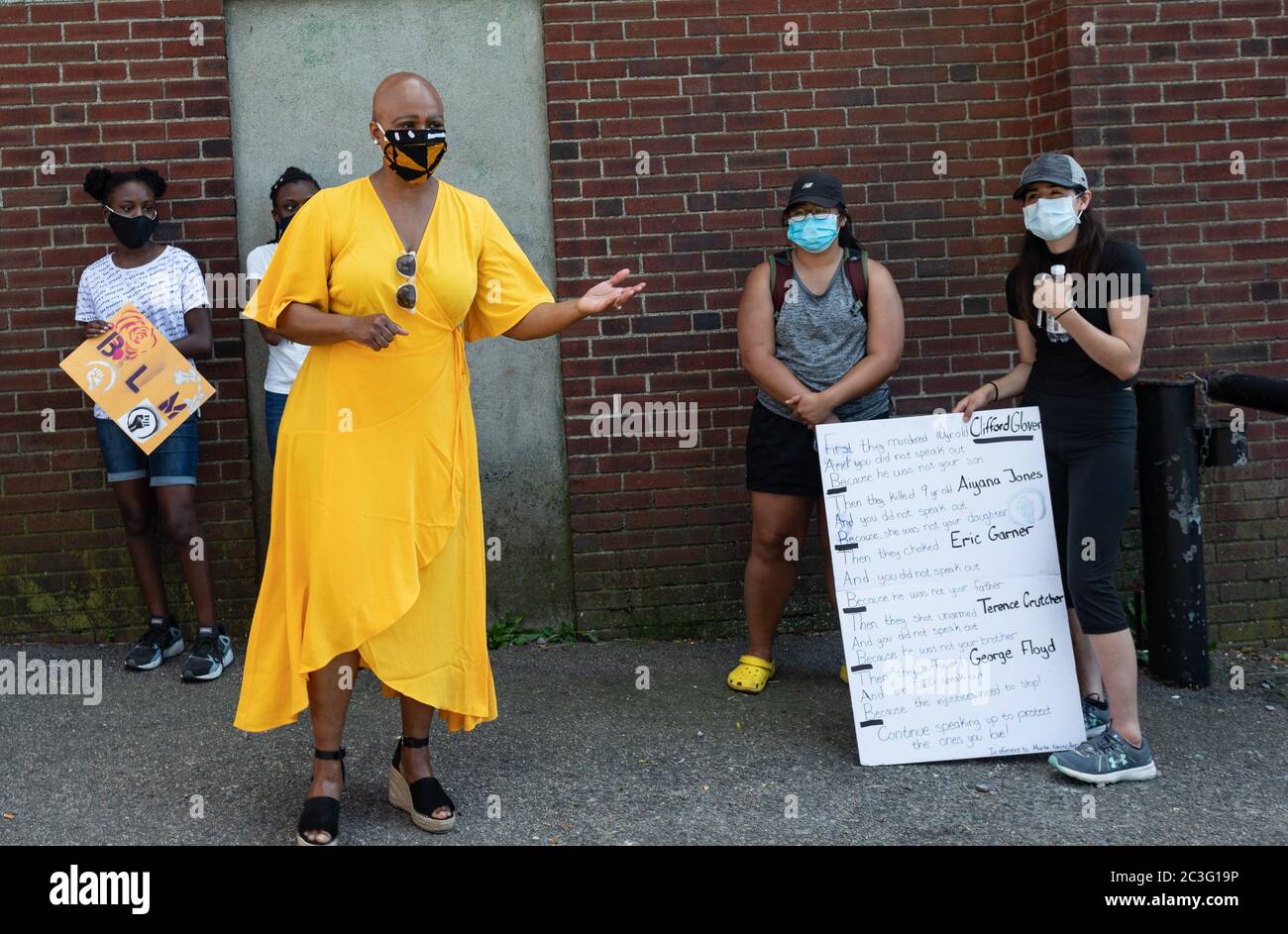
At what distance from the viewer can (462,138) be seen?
262 inches

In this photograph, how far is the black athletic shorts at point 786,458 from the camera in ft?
18.7

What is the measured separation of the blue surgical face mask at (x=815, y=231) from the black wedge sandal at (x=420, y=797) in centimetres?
241

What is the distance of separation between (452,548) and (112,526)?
2890mm

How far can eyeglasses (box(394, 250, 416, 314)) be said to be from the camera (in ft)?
14.0

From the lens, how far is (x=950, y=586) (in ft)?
17.0

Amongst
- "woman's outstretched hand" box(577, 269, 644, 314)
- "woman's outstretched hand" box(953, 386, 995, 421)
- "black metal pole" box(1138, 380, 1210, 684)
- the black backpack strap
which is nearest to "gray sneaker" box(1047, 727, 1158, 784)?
"black metal pole" box(1138, 380, 1210, 684)

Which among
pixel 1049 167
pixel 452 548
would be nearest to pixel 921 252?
pixel 1049 167

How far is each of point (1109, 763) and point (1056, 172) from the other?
2017 millimetres

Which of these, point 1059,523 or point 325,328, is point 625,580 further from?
point 325,328

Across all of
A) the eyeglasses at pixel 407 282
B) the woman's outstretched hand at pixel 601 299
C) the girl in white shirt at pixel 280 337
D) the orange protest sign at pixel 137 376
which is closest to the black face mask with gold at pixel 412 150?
the eyeglasses at pixel 407 282

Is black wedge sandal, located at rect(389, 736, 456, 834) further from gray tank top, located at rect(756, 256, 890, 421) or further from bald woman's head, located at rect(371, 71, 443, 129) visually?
gray tank top, located at rect(756, 256, 890, 421)

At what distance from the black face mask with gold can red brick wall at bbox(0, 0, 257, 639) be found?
2.55 m

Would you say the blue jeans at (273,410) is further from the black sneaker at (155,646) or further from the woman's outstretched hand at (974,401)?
the woman's outstretched hand at (974,401)

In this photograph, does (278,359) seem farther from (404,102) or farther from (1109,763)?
(1109,763)
